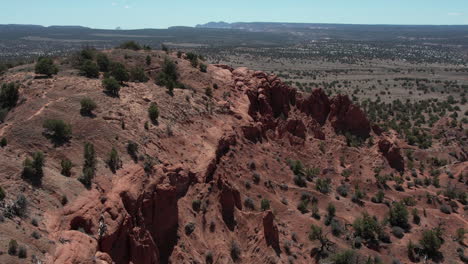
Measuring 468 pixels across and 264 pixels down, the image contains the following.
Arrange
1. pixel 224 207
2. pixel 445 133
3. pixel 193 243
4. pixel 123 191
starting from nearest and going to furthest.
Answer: pixel 123 191
pixel 193 243
pixel 224 207
pixel 445 133

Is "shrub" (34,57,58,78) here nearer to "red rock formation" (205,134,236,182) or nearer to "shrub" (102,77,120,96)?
"shrub" (102,77,120,96)

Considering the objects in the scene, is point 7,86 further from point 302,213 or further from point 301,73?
point 301,73

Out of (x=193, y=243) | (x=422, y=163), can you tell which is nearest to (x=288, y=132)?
(x=422, y=163)

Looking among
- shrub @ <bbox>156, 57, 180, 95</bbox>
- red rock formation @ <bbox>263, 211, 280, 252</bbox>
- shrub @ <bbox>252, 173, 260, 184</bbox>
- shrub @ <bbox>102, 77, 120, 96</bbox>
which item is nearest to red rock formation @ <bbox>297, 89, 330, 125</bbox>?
shrub @ <bbox>156, 57, 180, 95</bbox>

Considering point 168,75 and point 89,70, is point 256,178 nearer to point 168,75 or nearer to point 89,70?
point 168,75

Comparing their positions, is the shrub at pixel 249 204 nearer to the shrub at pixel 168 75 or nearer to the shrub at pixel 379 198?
the shrub at pixel 168 75

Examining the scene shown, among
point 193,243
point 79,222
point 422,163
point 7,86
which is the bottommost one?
point 422,163

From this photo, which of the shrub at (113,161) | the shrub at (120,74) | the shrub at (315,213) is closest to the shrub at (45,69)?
the shrub at (120,74)
